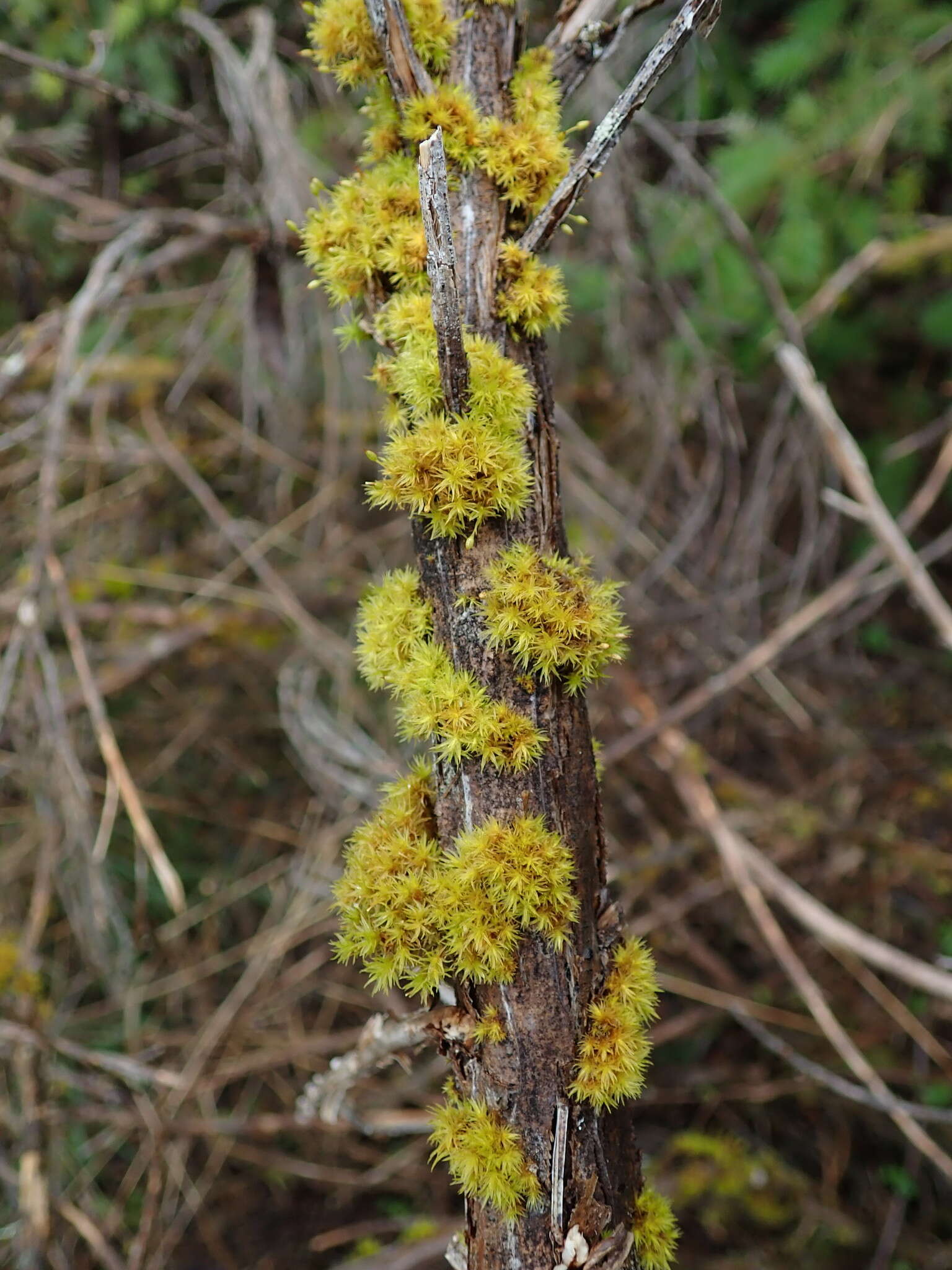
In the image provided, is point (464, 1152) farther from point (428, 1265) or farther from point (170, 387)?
point (170, 387)

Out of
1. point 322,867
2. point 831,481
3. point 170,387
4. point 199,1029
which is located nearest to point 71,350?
point 322,867

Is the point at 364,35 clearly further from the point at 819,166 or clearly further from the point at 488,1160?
the point at 819,166

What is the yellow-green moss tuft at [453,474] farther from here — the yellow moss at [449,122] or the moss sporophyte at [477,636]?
the yellow moss at [449,122]

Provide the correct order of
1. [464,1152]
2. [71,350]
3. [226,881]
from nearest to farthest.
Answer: [464,1152] < [71,350] < [226,881]

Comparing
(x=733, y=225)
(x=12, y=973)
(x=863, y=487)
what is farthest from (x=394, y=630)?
(x=12, y=973)

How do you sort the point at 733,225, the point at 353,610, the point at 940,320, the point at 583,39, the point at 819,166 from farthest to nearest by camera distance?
1. the point at 353,610
2. the point at 940,320
3. the point at 819,166
4. the point at 733,225
5. the point at 583,39

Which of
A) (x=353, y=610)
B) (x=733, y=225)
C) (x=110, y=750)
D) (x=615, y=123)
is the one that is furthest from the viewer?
(x=353, y=610)

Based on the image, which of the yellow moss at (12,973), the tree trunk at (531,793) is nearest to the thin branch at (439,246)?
the tree trunk at (531,793)
